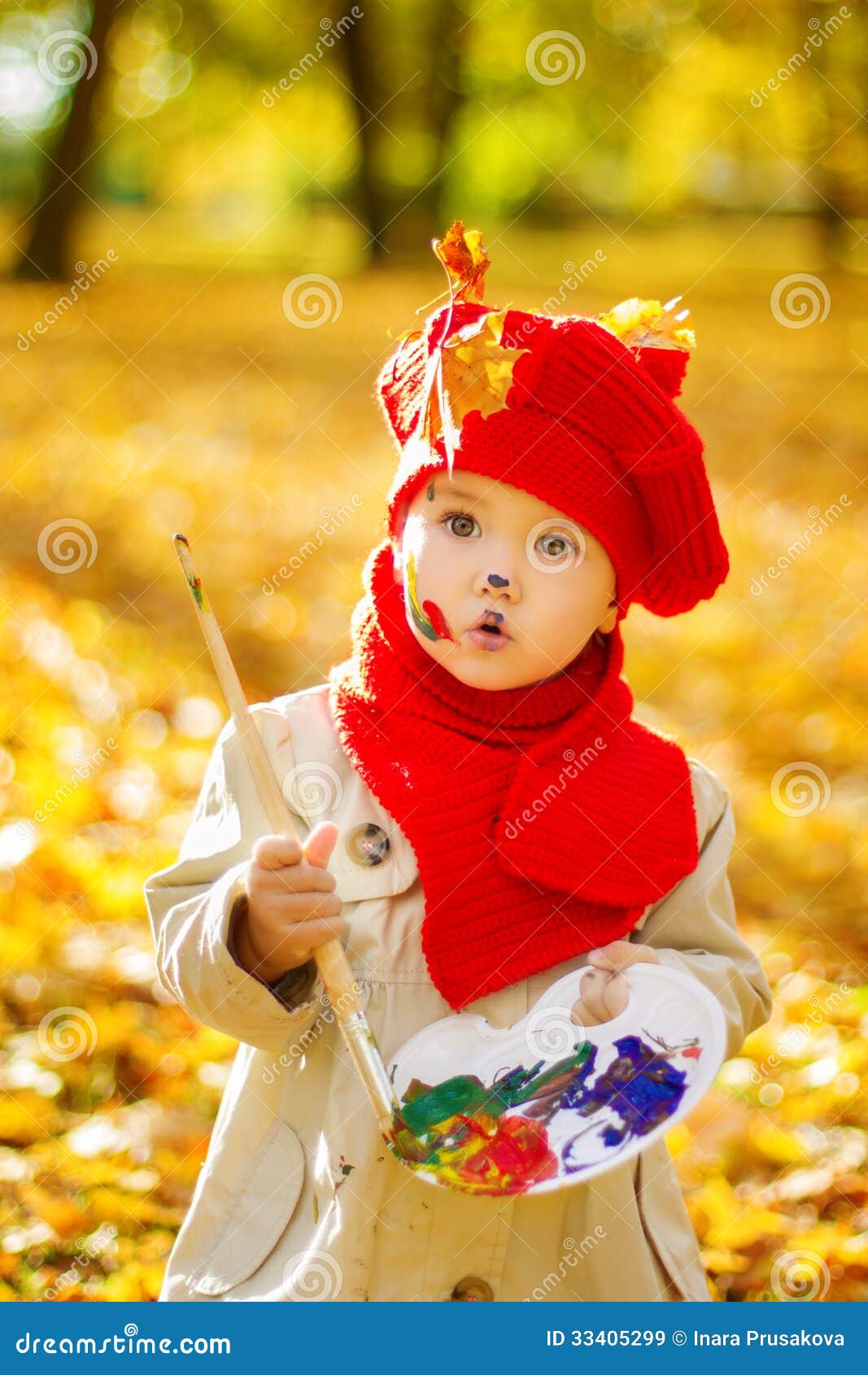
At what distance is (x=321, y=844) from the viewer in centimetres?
160

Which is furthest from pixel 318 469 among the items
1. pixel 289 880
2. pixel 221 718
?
pixel 289 880

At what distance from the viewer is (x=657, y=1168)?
1901 millimetres

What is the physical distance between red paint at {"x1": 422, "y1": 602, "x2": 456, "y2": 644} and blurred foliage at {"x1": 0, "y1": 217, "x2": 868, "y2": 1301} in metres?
1.49

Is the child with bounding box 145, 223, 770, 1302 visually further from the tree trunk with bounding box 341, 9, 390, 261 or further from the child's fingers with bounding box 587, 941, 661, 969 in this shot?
the tree trunk with bounding box 341, 9, 390, 261

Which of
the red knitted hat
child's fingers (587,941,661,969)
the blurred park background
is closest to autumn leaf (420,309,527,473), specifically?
the red knitted hat

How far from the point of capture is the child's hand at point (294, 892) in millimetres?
1593

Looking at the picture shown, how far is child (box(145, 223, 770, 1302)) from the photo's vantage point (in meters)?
1.74

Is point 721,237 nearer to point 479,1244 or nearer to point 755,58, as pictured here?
point 755,58

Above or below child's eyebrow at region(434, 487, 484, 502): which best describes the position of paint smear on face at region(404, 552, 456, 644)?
below

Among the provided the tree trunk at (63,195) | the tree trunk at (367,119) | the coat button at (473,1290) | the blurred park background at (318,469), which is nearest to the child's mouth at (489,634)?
the coat button at (473,1290)

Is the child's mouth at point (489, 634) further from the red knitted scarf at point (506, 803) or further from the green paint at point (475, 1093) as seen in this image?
the green paint at point (475, 1093)

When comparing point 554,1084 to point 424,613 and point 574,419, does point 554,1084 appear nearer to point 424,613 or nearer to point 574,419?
point 424,613

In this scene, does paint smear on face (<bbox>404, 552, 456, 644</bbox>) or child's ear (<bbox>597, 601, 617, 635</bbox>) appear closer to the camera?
paint smear on face (<bbox>404, 552, 456, 644</bbox>)

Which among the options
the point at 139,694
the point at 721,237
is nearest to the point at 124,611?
the point at 139,694
